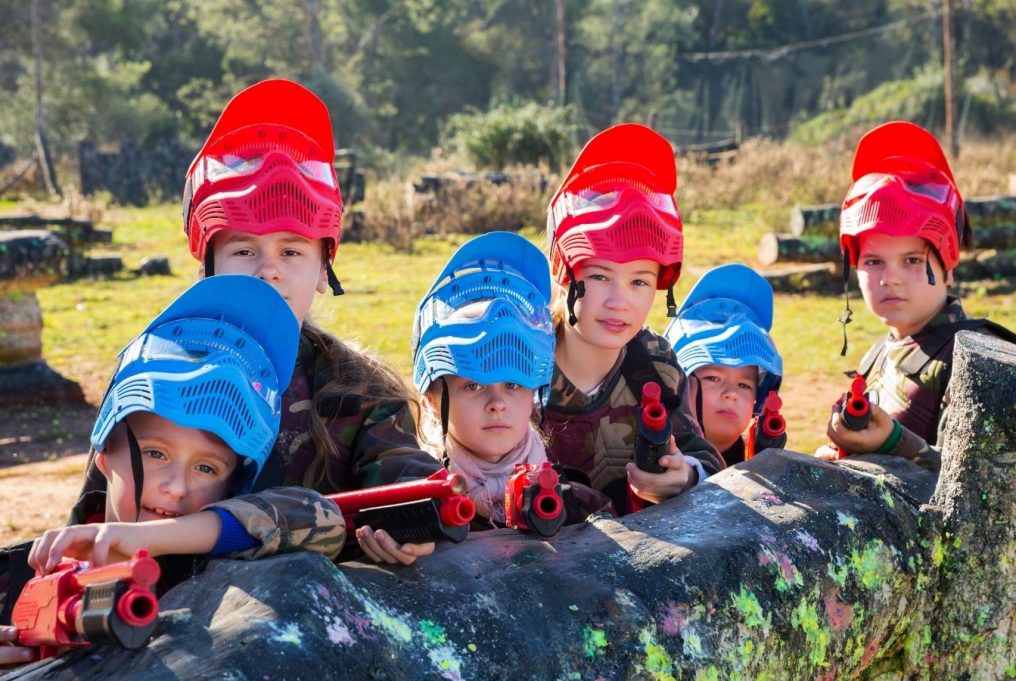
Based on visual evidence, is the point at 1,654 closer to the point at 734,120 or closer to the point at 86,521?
the point at 86,521

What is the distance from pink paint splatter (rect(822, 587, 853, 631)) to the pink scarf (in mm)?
819

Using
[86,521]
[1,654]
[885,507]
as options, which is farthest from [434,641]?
[885,507]

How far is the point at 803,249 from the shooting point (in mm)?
13305

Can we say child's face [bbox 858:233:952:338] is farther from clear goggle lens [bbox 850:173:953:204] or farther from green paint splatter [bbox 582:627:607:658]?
green paint splatter [bbox 582:627:607:658]

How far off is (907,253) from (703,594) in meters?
2.23

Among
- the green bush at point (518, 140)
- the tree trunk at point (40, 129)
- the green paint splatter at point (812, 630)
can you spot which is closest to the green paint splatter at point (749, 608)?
the green paint splatter at point (812, 630)

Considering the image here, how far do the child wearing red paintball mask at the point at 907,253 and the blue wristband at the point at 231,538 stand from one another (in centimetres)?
261

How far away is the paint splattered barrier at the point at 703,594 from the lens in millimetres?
1912

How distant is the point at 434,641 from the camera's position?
6.75 feet

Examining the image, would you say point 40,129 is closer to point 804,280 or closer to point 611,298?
point 804,280

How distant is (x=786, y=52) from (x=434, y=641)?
41064 mm

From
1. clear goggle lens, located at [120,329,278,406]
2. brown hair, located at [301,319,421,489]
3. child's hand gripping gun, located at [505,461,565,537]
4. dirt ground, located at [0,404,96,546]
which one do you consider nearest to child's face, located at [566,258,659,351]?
brown hair, located at [301,319,421,489]

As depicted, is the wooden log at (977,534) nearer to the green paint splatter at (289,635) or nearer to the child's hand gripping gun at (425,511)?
the child's hand gripping gun at (425,511)

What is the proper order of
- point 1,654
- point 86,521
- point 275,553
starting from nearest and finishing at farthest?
point 1,654
point 275,553
point 86,521
